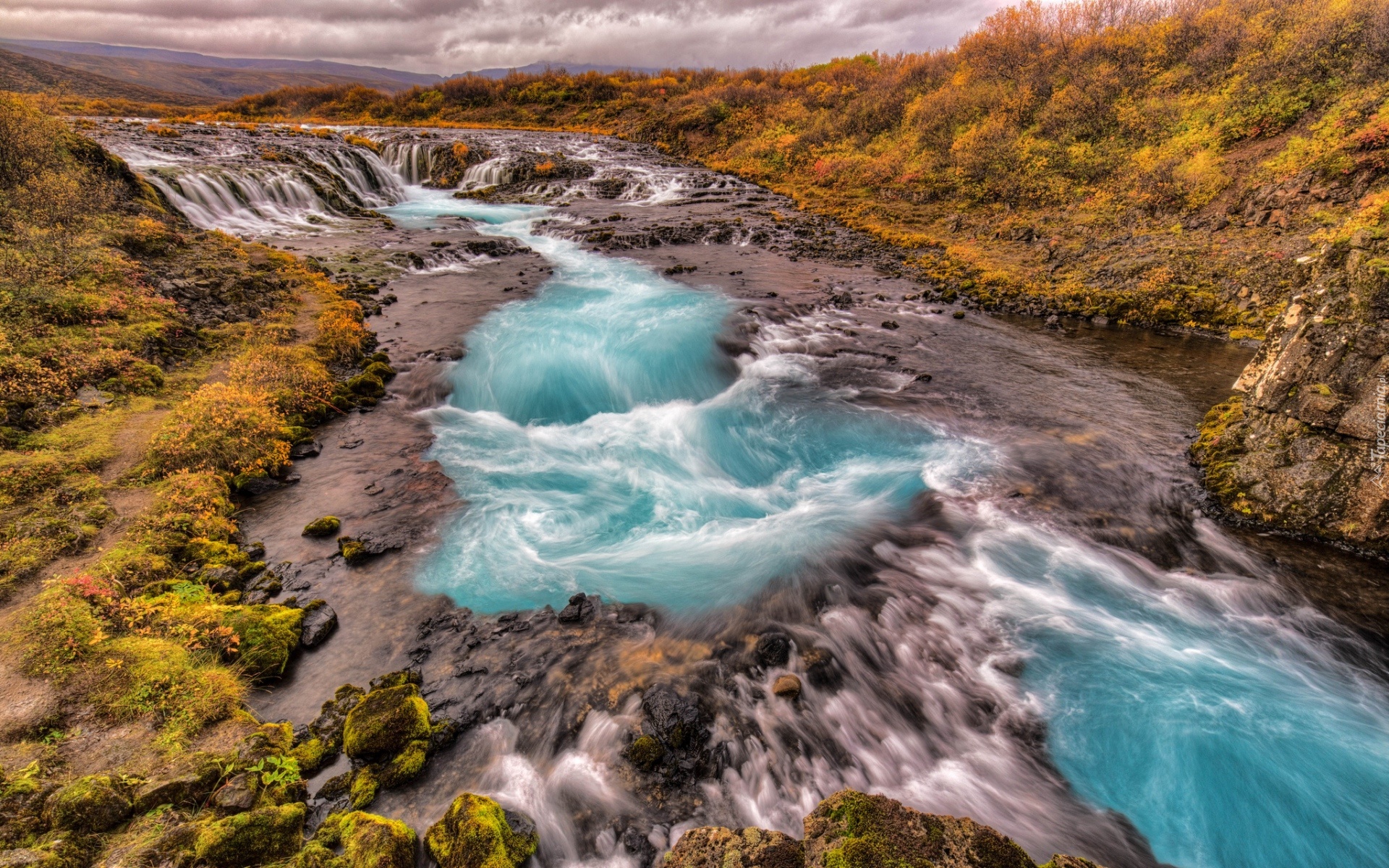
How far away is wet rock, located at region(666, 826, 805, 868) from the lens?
394cm

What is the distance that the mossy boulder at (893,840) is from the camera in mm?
3803

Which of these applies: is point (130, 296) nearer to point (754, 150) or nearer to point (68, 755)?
point (68, 755)

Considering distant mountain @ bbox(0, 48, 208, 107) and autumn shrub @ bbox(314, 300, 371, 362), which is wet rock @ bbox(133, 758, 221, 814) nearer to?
autumn shrub @ bbox(314, 300, 371, 362)

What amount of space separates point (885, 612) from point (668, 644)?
316cm

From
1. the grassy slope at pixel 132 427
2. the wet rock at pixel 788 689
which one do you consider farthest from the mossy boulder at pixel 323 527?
the wet rock at pixel 788 689

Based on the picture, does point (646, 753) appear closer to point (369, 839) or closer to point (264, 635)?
point (369, 839)

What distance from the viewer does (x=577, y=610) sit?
7.72 metres

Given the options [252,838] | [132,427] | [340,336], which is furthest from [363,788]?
[340,336]

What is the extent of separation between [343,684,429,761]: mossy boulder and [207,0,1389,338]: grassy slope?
1552 centimetres

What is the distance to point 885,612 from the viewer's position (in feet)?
25.9

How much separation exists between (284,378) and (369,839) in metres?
10.8

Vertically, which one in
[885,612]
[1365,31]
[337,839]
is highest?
[1365,31]

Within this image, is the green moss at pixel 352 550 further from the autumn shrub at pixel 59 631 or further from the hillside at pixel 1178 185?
the hillside at pixel 1178 185

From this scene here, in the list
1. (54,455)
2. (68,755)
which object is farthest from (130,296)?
(68,755)
